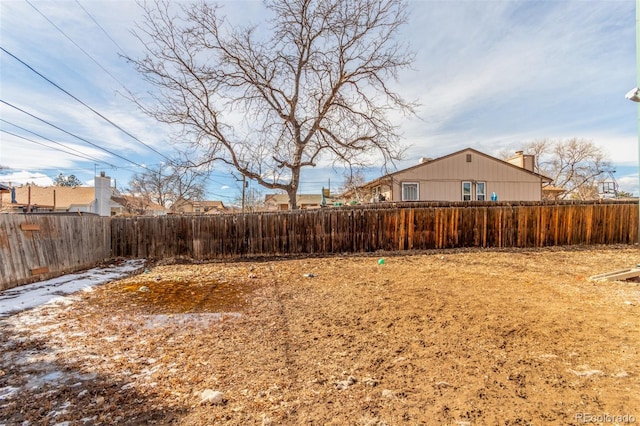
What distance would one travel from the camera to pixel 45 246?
21.1 feet

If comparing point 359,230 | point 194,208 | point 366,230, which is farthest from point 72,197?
point 366,230

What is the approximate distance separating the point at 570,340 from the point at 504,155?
110ft

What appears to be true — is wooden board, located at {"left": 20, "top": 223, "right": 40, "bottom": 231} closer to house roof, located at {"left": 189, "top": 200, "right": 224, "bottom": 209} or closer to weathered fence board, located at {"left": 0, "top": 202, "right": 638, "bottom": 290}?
weathered fence board, located at {"left": 0, "top": 202, "right": 638, "bottom": 290}

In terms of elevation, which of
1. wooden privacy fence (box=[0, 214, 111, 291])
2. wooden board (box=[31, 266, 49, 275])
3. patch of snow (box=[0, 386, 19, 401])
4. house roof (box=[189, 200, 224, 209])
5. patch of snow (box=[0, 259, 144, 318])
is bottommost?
patch of snow (box=[0, 259, 144, 318])

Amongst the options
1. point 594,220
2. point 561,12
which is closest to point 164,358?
point 561,12

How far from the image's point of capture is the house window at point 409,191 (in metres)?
14.2

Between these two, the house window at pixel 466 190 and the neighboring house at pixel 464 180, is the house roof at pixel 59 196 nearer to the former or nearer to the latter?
the neighboring house at pixel 464 180

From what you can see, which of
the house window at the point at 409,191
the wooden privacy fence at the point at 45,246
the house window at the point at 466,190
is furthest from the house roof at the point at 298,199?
the wooden privacy fence at the point at 45,246

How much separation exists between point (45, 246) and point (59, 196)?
26030 mm

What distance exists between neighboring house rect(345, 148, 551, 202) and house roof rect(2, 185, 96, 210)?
2507 cm

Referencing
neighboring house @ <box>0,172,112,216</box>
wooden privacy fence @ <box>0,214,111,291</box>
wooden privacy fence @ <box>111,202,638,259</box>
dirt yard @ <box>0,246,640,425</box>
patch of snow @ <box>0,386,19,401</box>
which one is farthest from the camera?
neighboring house @ <box>0,172,112,216</box>

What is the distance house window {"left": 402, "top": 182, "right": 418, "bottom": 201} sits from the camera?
14219 millimetres

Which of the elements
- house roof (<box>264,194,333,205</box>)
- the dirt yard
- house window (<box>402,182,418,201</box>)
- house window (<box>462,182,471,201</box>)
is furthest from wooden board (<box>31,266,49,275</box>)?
house roof (<box>264,194,333,205</box>)

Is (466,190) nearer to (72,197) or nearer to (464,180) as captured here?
(464,180)
